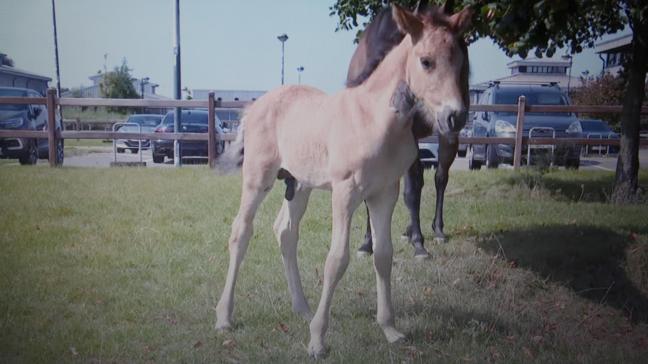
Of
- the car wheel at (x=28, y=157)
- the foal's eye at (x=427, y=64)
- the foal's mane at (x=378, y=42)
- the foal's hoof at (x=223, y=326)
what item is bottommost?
the foal's hoof at (x=223, y=326)

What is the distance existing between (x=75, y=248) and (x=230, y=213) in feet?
5.52

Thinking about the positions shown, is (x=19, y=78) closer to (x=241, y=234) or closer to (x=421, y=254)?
(x=241, y=234)

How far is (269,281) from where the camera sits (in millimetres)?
3605

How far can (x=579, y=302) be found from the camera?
3.79 meters

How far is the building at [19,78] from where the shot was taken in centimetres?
205

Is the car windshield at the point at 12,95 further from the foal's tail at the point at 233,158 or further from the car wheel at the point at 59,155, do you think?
the car wheel at the point at 59,155

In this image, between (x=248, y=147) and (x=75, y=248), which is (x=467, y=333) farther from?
(x=75, y=248)

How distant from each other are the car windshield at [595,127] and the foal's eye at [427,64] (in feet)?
30.9

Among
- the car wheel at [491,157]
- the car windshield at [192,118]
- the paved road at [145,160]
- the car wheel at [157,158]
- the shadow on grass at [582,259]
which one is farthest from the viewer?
the car wheel at [491,157]

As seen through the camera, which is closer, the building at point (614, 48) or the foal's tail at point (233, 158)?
the foal's tail at point (233, 158)

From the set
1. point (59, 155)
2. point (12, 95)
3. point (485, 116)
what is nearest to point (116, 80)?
point (12, 95)

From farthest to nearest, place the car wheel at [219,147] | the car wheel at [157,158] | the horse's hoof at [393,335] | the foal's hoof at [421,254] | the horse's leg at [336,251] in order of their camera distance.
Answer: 1. the car wheel at [219,147]
2. the car wheel at [157,158]
3. the foal's hoof at [421,254]
4. the horse's hoof at [393,335]
5. the horse's leg at [336,251]

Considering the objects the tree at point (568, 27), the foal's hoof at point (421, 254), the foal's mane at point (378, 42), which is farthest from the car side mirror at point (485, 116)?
the foal's mane at point (378, 42)

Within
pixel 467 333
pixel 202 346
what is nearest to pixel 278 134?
pixel 202 346
